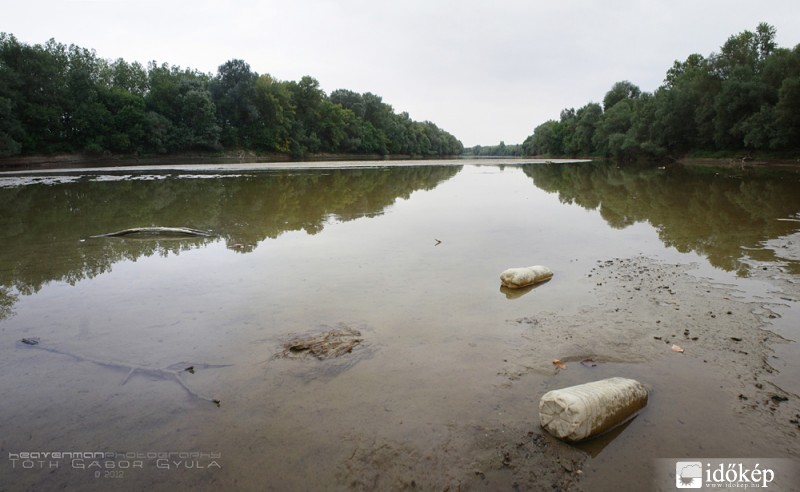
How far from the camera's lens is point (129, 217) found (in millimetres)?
14789

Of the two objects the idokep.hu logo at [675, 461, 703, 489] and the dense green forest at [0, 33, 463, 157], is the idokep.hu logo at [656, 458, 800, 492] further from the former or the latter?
the dense green forest at [0, 33, 463, 157]

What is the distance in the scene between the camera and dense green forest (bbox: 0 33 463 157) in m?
52.6

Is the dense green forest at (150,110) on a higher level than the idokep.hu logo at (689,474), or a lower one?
higher

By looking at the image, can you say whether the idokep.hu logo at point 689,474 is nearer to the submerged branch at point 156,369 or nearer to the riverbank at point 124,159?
the submerged branch at point 156,369

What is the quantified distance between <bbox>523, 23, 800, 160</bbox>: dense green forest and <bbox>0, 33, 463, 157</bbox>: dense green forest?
62.5m

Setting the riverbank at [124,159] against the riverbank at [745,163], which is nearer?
the riverbank at [745,163]

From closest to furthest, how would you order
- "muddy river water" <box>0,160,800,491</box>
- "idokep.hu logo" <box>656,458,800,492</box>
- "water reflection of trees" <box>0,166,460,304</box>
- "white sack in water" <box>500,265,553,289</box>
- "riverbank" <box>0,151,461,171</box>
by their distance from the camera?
1. "idokep.hu logo" <box>656,458,800,492</box>
2. "muddy river water" <box>0,160,800,491</box>
3. "white sack in water" <box>500,265,553,289</box>
4. "water reflection of trees" <box>0,166,460,304</box>
5. "riverbank" <box>0,151,461,171</box>

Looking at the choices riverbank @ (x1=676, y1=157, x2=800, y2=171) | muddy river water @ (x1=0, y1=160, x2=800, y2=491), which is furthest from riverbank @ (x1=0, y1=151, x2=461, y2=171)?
riverbank @ (x1=676, y1=157, x2=800, y2=171)

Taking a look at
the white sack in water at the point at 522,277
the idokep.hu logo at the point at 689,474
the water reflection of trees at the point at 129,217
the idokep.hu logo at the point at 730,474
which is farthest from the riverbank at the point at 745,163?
the idokep.hu logo at the point at 689,474

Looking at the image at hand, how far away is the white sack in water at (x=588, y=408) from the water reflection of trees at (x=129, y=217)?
308 inches

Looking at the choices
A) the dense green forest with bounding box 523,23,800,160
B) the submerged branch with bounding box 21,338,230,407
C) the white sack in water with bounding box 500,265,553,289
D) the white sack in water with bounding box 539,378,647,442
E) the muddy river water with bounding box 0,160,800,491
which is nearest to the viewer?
the muddy river water with bounding box 0,160,800,491

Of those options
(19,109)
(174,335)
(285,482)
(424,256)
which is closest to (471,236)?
(424,256)

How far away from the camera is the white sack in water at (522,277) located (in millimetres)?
7484

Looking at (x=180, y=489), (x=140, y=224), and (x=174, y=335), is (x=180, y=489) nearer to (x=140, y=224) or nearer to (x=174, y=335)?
(x=174, y=335)
